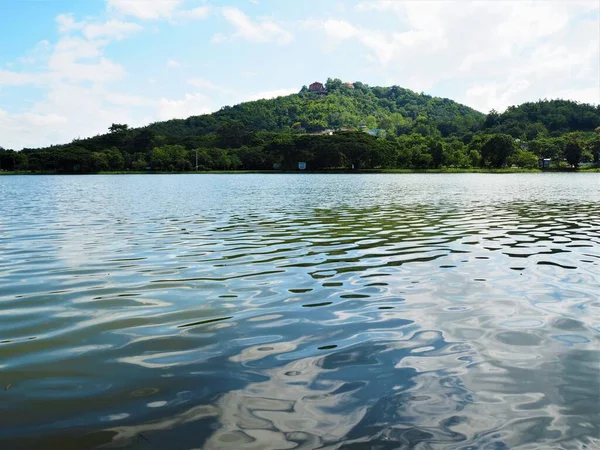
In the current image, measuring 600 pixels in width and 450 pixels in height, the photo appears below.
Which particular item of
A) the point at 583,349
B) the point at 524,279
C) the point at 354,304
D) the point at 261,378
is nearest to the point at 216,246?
the point at 354,304

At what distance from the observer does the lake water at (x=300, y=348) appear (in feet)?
12.4

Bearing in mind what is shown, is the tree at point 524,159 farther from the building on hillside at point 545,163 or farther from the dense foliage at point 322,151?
the building on hillside at point 545,163

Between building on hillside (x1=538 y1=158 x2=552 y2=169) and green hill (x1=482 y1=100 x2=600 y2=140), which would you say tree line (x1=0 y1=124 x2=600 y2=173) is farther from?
green hill (x1=482 y1=100 x2=600 y2=140)

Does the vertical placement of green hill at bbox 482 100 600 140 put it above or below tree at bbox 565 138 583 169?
above

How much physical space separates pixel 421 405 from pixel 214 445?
5.79 feet

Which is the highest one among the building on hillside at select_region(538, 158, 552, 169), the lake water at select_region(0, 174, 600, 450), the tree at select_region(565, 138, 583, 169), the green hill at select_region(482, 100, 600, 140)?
the green hill at select_region(482, 100, 600, 140)

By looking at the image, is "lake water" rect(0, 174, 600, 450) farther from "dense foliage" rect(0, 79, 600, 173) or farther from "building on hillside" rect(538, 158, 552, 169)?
"building on hillside" rect(538, 158, 552, 169)

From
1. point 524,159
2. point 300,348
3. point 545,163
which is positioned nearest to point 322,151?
point 524,159

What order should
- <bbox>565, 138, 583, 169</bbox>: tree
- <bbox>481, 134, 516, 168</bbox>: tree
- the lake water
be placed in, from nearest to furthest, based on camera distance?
1. the lake water
2. <bbox>565, 138, 583, 169</bbox>: tree
3. <bbox>481, 134, 516, 168</bbox>: tree

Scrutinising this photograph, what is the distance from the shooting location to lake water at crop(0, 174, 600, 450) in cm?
377

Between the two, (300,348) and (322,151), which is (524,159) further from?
(300,348)

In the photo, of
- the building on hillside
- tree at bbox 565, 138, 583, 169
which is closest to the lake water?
tree at bbox 565, 138, 583, 169

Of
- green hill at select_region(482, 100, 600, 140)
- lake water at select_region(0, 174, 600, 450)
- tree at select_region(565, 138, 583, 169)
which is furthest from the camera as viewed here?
green hill at select_region(482, 100, 600, 140)

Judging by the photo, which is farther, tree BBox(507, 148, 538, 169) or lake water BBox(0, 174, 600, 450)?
tree BBox(507, 148, 538, 169)
